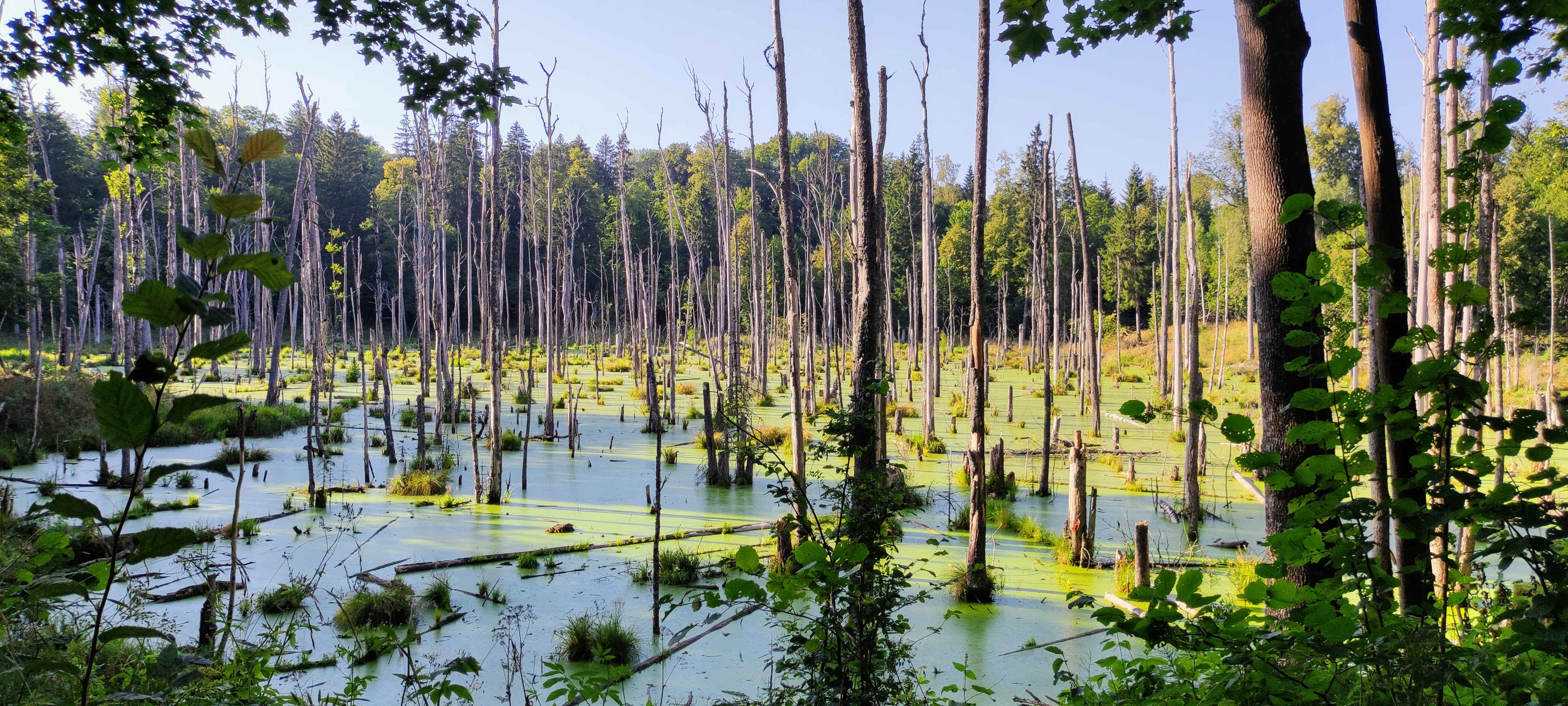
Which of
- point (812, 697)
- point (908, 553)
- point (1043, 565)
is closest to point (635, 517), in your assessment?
point (908, 553)

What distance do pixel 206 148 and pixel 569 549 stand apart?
7.08m

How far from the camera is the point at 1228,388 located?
2373 centimetres

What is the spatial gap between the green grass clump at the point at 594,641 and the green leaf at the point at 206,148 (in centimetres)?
426

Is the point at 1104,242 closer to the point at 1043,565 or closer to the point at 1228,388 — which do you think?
the point at 1228,388

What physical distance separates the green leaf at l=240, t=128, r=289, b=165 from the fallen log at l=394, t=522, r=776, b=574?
5609 millimetres

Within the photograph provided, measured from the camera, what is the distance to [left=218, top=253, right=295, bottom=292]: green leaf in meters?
1.01

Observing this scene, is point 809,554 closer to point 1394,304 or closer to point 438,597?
point 1394,304

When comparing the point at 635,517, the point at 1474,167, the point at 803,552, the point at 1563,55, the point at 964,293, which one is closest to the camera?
the point at 1474,167

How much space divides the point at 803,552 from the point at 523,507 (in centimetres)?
855

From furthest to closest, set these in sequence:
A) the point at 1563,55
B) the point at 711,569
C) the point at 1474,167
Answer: the point at 711,569
the point at 1563,55
the point at 1474,167

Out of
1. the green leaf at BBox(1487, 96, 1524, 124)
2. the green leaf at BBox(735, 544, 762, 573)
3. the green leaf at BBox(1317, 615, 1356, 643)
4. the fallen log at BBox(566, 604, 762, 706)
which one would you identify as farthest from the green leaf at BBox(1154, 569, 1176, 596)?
the fallen log at BBox(566, 604, 762, 706)

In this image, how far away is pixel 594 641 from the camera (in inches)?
203

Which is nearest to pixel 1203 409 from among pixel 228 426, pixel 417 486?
pixel 417 486

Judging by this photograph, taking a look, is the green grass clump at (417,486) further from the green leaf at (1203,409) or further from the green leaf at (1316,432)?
the green leaf at (1316,432)
